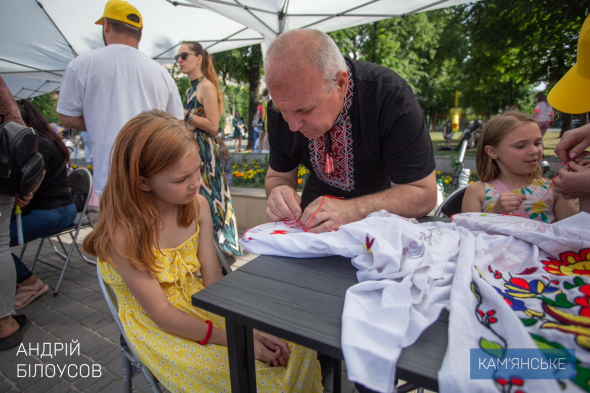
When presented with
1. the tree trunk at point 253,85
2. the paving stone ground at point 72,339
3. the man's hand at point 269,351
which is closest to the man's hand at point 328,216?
the man's hand at point 269,351

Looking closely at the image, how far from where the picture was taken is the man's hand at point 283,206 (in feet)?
4.56

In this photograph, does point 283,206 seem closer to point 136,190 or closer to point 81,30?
point 136,190

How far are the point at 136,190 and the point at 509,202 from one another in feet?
5.83

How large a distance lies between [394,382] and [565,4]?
767 centimetres

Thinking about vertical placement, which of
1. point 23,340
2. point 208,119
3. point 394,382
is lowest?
point 23,340

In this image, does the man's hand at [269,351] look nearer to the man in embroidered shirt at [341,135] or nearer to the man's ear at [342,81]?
the man in embroidered shirt at [341,135]

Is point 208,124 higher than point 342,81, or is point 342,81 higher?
point 342,81

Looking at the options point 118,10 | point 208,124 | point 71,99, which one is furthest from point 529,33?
point 71,99

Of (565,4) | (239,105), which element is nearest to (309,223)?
(565,4)

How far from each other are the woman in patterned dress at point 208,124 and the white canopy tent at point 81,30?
5.89ft

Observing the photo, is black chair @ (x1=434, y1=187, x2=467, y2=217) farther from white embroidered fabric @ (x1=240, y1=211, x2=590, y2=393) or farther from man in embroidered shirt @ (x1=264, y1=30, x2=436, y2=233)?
→ white embroidered fabric @ (x1=240, y1=211, x2=590, y2=393)

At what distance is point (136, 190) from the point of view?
1326mm

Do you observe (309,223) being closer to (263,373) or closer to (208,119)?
(263,373)

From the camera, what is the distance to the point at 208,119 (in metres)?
3.21
